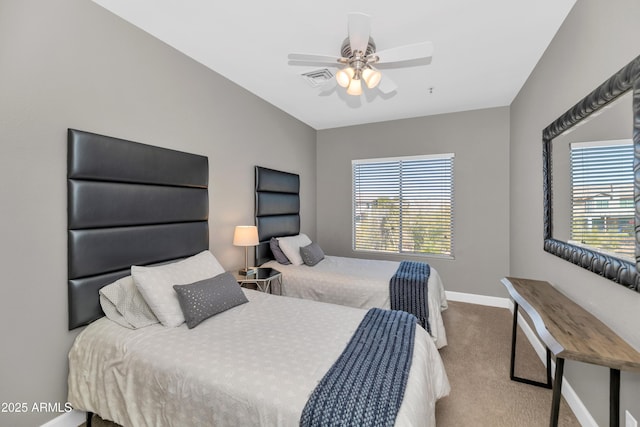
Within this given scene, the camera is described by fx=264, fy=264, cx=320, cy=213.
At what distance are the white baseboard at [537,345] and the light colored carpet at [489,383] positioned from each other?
0.16 feet

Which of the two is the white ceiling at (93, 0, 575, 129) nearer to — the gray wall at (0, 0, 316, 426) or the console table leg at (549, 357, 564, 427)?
the gray wall at (0, 0, 316, 426)

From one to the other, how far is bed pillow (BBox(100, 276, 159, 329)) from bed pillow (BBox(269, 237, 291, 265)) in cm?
171

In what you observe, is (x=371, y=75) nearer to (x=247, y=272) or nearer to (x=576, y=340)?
(x=576, y=340)

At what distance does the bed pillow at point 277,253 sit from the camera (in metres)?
3.41

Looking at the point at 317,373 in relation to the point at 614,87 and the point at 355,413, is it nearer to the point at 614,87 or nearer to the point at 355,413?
the point at 355,413

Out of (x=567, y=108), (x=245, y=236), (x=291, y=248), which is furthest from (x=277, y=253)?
(x=567, y=108)

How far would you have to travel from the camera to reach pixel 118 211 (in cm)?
189

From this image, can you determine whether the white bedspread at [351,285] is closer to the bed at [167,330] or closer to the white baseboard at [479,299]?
the bed at [167,330]

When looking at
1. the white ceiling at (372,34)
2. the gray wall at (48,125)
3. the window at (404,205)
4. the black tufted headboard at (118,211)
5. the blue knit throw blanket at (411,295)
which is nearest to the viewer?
the gray wall at (48,125)

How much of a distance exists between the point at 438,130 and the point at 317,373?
3.87 meters

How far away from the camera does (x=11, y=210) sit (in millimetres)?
1486

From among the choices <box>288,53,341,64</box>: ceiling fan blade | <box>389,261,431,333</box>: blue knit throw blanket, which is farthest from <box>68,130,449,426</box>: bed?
<box>288,53,341,64</box>: ceiling fan blade

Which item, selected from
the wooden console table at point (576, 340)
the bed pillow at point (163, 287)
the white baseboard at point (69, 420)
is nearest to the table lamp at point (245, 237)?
the bed pillow at point (163, 287)

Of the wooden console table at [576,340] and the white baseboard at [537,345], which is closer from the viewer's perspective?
the wooden console table at [576,340]
